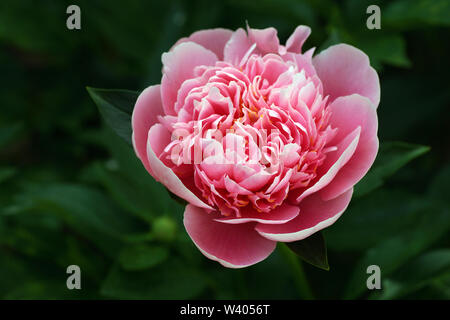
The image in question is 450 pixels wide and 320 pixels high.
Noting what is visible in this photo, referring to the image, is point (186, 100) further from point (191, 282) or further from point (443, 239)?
point (443, 239)

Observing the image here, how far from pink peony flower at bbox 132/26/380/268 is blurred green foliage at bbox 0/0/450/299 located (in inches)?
5.7

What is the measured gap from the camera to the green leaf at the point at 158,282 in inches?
39.1

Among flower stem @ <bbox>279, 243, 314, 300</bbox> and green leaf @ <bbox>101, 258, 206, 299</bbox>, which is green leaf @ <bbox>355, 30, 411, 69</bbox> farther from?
green leaf @ <bbox>101, 258, 206, 299</bbox>

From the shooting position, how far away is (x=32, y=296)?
3.54ft

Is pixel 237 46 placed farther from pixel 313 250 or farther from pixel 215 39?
pixel 313 250

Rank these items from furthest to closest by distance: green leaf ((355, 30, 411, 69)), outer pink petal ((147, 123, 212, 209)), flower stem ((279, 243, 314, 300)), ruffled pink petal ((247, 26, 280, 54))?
green leaf ((355, 30, 411, 69)) < flower stem ((279, 243, 314, 300)) < ruffled pink petal ((247, 26, 280, 54)) < outer pink petal ((147, 123, 212, 209))

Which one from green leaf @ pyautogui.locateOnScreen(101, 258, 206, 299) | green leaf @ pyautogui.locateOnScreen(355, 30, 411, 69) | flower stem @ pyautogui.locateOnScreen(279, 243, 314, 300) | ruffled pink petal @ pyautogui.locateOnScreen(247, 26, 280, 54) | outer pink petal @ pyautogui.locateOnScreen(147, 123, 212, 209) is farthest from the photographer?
green leaf @ pyautogui.locateOnScreen(355, 30, 411, 69)

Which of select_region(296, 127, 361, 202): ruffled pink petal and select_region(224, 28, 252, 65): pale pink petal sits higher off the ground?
select_region(224, 28, 252, 65): pale pink petal

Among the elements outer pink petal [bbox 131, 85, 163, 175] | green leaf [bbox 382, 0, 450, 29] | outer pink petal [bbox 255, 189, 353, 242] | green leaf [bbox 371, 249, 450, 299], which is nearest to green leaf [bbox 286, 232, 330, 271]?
outer pink petal [bbox 255, 189, 353, 242]

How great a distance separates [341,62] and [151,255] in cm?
54

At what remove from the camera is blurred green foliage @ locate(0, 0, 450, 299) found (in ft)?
3.43

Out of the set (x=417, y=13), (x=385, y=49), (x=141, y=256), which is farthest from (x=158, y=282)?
(x=417, y=13)
